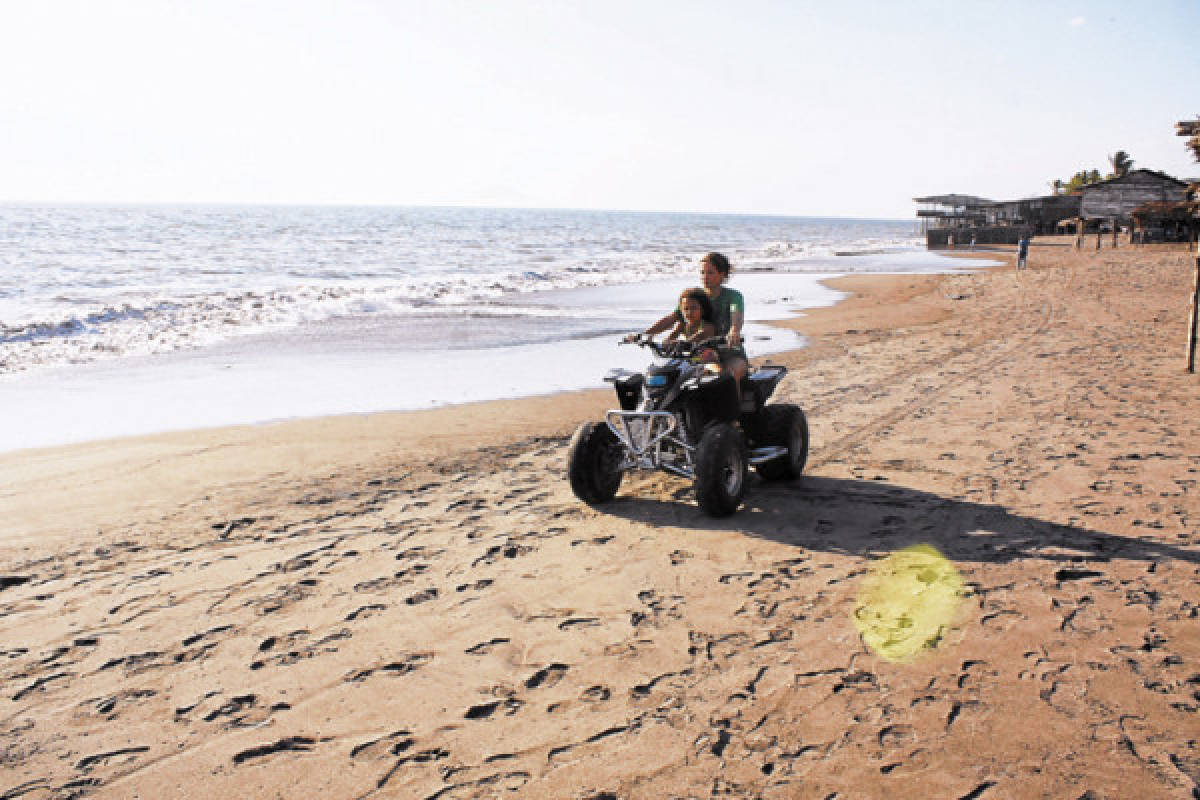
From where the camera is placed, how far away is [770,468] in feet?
22.5

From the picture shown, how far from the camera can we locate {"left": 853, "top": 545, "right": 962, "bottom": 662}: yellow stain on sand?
4078 mm

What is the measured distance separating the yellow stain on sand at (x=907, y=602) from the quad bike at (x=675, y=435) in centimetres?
131

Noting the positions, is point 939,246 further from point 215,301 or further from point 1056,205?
point 215,301

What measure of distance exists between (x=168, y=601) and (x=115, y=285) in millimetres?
27545

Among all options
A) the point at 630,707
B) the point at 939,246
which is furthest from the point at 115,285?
the point at 939,246

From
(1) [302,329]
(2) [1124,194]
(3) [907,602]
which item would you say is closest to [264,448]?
(3) [907,602]

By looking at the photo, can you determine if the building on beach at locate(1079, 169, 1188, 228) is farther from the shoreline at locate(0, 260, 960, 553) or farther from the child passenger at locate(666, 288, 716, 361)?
the child passenger at locate(666, 288, 716, 361)

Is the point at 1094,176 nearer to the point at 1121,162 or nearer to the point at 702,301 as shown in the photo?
the point at 1121,162

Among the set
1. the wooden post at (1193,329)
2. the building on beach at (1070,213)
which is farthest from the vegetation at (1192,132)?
the building on beach at (1070,213)

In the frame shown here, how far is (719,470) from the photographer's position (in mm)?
5809

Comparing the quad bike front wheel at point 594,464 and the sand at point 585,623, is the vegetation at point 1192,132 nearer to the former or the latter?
the sand at point 585,623

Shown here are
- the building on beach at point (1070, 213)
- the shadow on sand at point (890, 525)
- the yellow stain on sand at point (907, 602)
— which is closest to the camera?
the yellow stain on sand at point (907, 602)

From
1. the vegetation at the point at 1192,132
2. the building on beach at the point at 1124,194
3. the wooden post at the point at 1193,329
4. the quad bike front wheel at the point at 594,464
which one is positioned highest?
the building on beach at the point at 1124,194

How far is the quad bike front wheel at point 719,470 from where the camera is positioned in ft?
19.0
